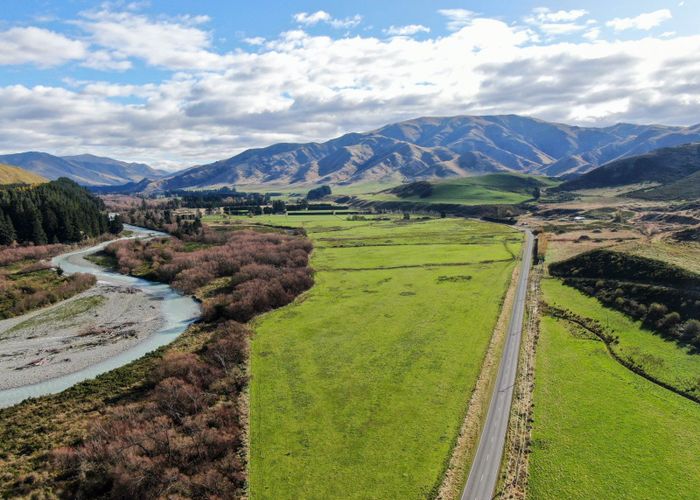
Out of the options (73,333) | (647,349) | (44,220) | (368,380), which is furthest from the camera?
(44,220)

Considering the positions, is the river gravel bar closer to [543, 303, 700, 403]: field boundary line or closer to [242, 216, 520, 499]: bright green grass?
[242, 216, 520, 499]: bright green grass

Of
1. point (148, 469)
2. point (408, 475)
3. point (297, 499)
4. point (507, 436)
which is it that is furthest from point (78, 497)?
point (507, 436)

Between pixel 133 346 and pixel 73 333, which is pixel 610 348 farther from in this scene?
pixel 73 333

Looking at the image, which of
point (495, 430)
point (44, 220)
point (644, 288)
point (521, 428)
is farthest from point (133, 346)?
point (44, 220)

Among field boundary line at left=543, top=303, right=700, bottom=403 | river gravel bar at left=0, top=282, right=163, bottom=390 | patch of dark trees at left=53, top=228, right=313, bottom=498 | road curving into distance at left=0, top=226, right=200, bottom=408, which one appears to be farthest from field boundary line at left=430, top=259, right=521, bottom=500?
river gravel bar at left=0, top=282, right=163, bottom=390

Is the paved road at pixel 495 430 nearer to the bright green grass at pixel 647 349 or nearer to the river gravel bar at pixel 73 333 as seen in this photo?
the bright green grass at pixel 647 349

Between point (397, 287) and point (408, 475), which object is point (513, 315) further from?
point (408, 475)
